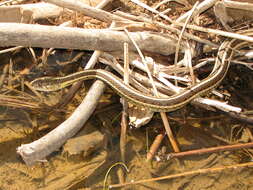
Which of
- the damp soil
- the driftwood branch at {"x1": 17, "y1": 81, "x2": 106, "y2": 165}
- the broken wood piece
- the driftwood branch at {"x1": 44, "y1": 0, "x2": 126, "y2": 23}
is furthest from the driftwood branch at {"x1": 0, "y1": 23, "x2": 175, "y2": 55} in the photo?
the broken wood piece

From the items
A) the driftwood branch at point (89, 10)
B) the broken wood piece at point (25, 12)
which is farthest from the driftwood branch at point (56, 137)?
the broken wood piece at point (25, 12)

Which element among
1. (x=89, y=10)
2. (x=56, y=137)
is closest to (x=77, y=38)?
(x=89, y=10)

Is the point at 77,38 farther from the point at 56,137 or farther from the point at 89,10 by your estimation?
the point at 56,137

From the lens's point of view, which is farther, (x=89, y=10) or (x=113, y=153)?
(x=89, y=10)

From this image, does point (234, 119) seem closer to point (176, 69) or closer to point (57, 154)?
Answer: point (176, 69)

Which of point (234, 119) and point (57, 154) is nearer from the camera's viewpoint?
point (57, 154)

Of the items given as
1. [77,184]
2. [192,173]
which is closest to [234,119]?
[192,173]

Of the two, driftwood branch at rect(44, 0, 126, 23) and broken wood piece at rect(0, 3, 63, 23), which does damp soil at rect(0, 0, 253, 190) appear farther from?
broken wood piece at rect(0, 3, 63, 23)
